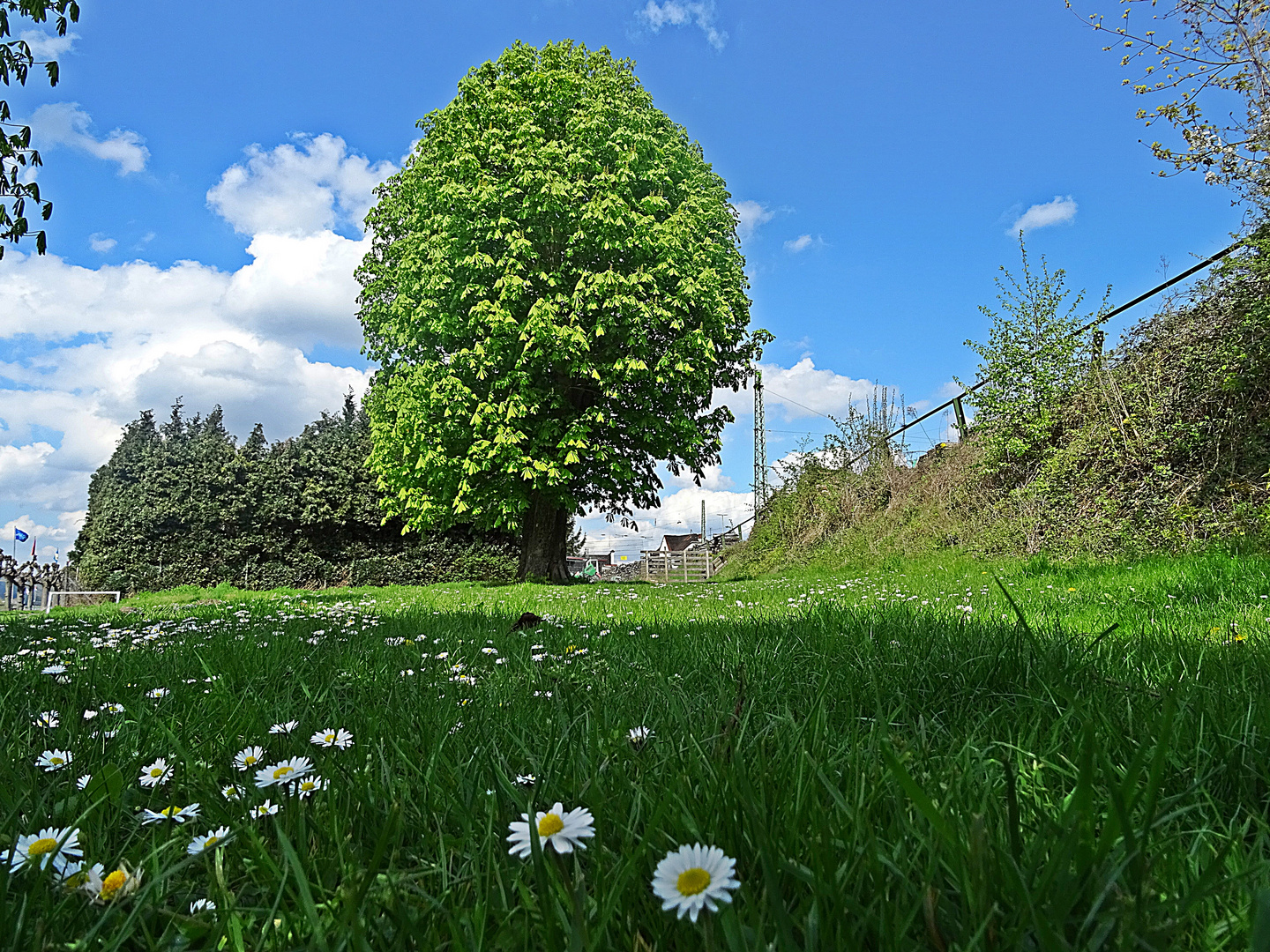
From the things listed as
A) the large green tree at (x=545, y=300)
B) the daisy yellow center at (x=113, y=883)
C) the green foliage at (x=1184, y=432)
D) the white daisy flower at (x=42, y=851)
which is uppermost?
the large green tree at (x=545, y=300)

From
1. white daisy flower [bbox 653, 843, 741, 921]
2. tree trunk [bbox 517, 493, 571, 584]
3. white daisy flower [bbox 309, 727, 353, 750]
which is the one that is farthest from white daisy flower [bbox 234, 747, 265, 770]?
tree trunk [bbox 517, 493, 571, 584]

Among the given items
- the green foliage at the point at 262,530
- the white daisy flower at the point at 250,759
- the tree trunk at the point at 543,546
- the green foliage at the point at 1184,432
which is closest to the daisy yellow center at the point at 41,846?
the white daisy flower at the point at 250,759

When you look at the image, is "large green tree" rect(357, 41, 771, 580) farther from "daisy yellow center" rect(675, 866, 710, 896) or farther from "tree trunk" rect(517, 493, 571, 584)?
"daisy yellow center" rect(675, 866, 710, 896)

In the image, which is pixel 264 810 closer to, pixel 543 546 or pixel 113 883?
pixel 113 883

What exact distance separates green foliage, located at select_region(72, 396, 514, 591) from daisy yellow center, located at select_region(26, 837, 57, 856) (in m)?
22.4

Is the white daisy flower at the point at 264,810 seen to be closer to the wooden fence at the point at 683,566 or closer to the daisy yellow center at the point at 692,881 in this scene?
the daisy yellow center at the point at 692,881

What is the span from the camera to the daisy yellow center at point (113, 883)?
0.98m

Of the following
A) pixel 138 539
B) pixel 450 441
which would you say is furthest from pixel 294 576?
pixel 450 441

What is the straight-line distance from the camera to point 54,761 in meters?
1.60

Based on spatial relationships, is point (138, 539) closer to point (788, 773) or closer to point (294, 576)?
point (294, 576)

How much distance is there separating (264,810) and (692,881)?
100cm

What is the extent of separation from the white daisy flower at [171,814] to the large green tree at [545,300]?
1292 centimetres

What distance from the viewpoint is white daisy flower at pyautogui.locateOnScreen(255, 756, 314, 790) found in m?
1.34

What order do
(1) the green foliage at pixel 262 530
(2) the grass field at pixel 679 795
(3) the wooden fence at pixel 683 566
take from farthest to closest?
(3) the wooden fence at pixel 683 566 → (1) the green foliage at pixel 262 530 → (2) the grass field at pixel 679 795
